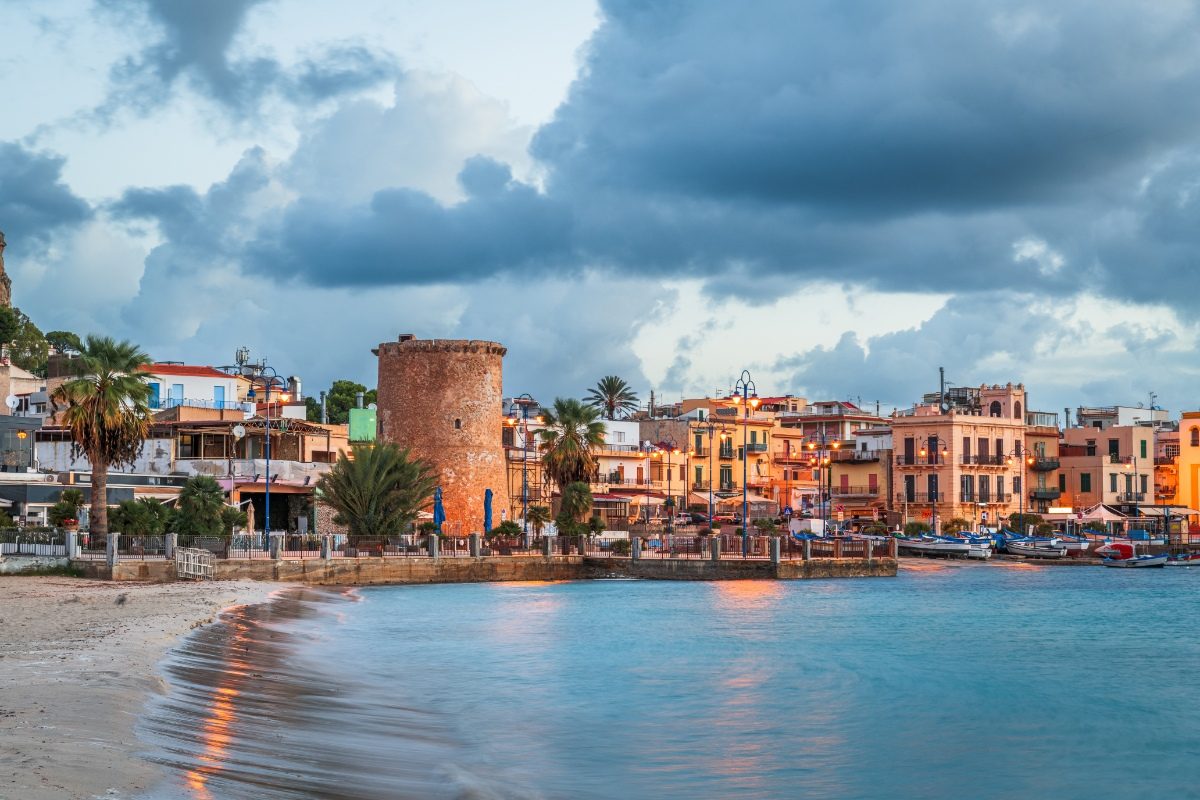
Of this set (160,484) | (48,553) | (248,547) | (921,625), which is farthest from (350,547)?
(921,625)

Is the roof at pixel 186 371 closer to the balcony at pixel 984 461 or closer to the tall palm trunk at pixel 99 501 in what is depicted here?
the tall palm trunk at pixel 99 501

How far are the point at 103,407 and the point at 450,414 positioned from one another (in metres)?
26.6

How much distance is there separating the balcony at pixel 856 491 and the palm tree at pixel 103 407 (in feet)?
209

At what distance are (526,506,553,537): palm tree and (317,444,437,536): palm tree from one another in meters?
8.79

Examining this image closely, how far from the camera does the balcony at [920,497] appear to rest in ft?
308

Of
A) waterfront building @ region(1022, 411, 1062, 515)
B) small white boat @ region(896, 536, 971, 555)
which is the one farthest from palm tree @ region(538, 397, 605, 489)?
waterfront building @ region(1022, 411, 1062, 515)

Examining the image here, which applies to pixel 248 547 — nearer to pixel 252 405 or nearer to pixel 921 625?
pixel 921 625

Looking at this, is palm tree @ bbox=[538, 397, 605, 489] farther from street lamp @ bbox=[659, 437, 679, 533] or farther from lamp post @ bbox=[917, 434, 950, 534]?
lamp post @ bbox=[917, 434, 950, 534]

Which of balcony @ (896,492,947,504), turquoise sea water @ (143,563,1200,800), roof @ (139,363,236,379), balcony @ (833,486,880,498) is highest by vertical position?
roof @ (139,363,236,379)

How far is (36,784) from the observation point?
11398mm

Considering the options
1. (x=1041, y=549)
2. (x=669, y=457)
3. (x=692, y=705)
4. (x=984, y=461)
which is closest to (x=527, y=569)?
(x=692, y=705)

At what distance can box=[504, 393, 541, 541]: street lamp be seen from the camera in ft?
241

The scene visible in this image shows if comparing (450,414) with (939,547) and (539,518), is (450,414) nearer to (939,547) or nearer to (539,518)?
(539,518)

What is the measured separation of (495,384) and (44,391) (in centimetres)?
2801
